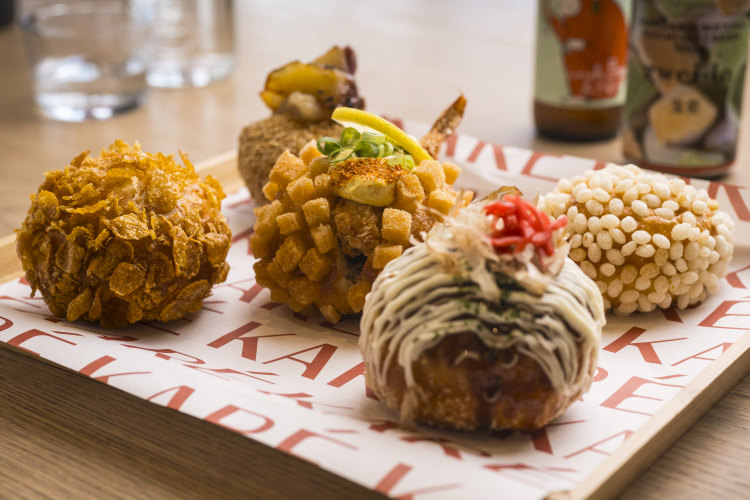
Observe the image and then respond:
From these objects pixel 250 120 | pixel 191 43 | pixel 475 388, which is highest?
pixel 191 43

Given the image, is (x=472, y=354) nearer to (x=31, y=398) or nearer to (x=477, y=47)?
(x=31, y=398)

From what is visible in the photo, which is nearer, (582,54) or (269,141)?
(269,141)

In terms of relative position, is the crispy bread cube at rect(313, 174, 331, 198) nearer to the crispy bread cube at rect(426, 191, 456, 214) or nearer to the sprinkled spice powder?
the sprinkled spice powder

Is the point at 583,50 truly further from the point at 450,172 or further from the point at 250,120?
the point at 250,120

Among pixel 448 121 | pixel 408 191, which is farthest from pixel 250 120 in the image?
pixel 408 191

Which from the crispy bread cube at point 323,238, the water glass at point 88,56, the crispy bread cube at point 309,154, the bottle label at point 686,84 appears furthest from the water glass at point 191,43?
the crispy bread cube at point 323,238

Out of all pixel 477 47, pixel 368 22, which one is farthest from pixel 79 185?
pixel 368 22

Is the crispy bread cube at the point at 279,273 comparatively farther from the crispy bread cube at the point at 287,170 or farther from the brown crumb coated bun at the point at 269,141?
the brown crumb coated bun at the point at 269,141
